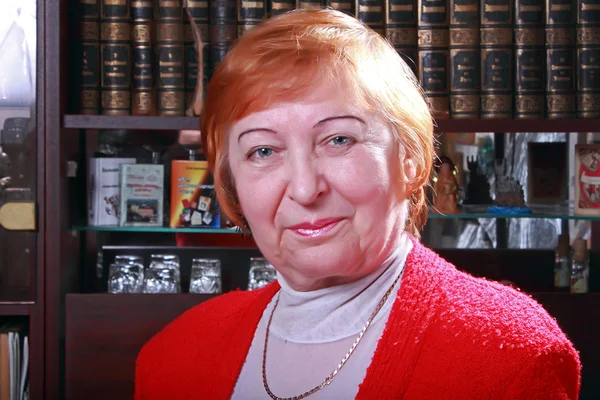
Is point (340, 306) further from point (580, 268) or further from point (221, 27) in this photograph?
point (580, 268)

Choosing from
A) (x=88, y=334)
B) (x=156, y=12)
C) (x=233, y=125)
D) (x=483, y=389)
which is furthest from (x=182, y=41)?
(x=483, y=389)

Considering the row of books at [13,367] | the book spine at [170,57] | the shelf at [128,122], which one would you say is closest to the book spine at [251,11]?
the book spine at [170,57]

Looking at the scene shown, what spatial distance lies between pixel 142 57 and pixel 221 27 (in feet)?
0.70

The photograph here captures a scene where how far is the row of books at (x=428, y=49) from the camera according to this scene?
2.00m

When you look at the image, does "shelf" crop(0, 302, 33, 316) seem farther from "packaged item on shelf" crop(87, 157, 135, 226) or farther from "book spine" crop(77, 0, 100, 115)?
"book spine" crop(77, 0, 100, 115)

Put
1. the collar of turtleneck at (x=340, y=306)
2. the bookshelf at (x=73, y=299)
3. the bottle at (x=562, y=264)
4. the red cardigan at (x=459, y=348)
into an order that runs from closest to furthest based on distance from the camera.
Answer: the red cardigan at (x=459, y=348) → the collar of turtleneck at (x=340, y=306) → the bookshelf at (x=73, y=299) → the bottle at (x=562, y=264)

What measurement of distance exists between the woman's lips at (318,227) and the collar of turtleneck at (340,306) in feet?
0.35

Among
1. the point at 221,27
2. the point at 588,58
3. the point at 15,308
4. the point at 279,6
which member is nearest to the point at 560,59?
the point at 588,58

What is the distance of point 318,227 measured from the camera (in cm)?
97

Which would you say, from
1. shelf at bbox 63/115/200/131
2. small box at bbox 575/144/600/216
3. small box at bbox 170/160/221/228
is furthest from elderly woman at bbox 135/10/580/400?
small box at bbox 575/144/600/216

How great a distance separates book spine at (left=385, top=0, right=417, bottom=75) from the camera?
2.01 metres

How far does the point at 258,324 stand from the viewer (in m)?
1.17

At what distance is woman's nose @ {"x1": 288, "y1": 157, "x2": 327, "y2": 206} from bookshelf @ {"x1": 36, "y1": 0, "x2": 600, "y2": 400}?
1074 mm

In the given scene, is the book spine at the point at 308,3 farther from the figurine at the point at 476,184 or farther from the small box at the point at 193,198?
the figurine at the point at 476,184
